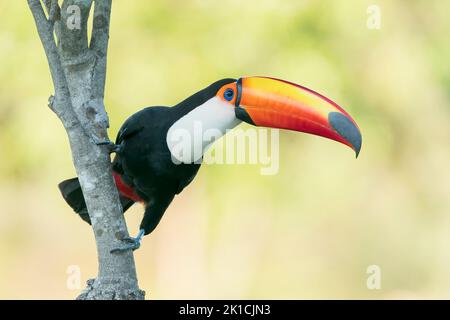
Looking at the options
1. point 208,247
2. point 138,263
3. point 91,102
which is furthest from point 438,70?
point 91,102

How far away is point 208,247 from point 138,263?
0.73 m

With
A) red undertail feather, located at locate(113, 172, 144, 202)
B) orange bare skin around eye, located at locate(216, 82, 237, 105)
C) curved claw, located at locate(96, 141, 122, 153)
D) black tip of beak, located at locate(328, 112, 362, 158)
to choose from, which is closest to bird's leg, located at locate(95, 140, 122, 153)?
curved claw, located at locate(96, 141, 122, 153)

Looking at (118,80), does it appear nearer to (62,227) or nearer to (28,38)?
(28,38)

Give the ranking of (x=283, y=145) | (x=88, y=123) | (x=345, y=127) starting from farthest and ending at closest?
(x=283, y=145), (x=345, y=127), (x=88, y=123)

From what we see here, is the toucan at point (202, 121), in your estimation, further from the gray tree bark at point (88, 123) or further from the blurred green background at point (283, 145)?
the blurred green background at point (283, 145)

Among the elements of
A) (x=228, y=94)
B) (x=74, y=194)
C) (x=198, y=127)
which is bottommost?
(x=74, y=194)

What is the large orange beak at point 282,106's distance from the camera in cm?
400

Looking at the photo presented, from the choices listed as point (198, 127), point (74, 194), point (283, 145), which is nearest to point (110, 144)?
point (198, 127)

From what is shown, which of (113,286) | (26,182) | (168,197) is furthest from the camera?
(26,182)

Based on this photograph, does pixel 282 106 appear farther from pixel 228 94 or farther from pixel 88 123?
pixel 88 123

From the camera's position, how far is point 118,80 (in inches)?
290

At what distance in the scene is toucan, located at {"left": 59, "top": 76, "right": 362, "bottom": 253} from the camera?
4047 mm

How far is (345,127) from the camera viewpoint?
153 inches

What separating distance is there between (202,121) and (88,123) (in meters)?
0.70
